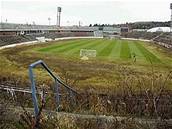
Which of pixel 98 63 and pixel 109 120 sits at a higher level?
pixel 109 120

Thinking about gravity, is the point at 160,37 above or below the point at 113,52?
below

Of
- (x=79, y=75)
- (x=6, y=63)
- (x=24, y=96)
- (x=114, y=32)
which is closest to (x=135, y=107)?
(x=24, y=96)

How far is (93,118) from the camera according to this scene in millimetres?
9109

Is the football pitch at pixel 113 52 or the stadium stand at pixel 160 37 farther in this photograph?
the stadium stand at pixel 160 37

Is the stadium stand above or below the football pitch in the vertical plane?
below

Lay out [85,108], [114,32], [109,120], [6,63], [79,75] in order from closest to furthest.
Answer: [109,120] → [85,108] → [79,75] → [6,63] → [114,32]

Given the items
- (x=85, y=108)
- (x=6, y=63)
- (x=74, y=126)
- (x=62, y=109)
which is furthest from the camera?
(x=6, y=63)

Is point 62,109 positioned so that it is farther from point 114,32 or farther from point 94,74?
point 114,32

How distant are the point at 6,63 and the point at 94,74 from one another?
32.9 feet

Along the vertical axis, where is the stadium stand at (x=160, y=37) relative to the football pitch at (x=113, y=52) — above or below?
below

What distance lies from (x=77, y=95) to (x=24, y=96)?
1.97 meters

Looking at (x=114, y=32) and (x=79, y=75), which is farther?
(x=114, y=32)

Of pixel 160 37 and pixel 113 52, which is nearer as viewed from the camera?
pixel 113 52

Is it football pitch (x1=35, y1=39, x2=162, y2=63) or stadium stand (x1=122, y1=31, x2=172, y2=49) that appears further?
stadium stand (x1=122, y1=31, x2=172, y2=49)
